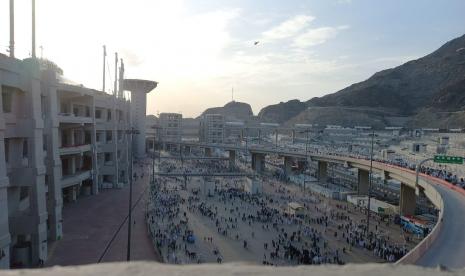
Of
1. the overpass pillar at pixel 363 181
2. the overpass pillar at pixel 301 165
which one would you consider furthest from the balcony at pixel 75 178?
the overpass pillar at pixel 301 165

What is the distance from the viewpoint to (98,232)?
2481 cm

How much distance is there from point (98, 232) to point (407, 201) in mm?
26926

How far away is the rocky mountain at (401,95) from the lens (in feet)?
496

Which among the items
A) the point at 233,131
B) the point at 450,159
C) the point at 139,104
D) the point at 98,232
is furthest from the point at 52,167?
the point at 233,131

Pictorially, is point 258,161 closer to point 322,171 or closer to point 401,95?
point 322,171

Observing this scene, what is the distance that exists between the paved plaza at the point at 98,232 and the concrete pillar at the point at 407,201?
75.1 ft

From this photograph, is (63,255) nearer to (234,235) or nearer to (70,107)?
(234,235)

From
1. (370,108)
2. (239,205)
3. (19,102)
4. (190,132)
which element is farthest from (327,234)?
(370,108)

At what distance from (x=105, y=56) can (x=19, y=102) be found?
1045 inches

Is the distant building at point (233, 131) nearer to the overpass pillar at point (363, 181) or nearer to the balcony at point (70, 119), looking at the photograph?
the overpass pillar at point (363, 181)

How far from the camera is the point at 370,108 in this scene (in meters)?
165

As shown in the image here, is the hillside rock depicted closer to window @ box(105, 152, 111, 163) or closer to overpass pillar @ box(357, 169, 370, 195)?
overpass pillar @ box(357, 169, 370, 195)

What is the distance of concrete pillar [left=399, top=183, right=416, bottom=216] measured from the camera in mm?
36469

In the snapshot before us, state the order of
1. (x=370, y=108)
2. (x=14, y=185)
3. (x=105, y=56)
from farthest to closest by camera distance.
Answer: (x=370, y=108)
(x=105, y=56)
(x=14, y=185)
